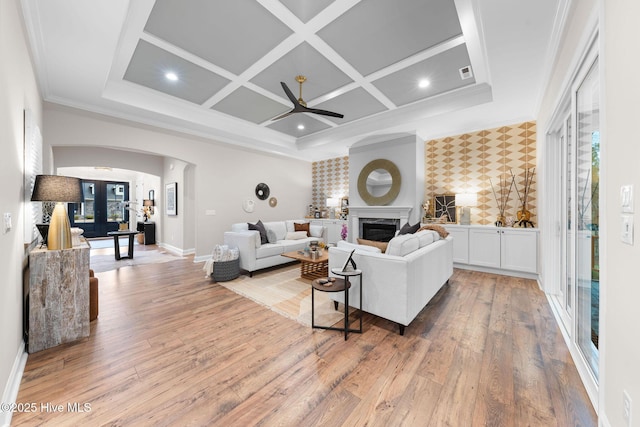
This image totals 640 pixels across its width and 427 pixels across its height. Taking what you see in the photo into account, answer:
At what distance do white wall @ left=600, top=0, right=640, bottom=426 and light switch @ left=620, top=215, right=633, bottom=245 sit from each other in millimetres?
30

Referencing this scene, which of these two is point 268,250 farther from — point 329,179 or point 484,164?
point 484,164

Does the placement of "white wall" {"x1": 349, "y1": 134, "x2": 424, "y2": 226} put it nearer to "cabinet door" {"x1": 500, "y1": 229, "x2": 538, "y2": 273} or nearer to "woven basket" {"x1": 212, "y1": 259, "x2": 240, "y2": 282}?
"cabinet door" {"x1": 500, "y1": 229, "x2": 538, "y2": 273}

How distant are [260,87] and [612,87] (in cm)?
370

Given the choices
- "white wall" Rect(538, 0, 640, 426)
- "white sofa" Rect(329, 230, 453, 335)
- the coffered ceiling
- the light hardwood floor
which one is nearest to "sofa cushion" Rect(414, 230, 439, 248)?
"white sofa" Rect(329, 230, 453, 335)

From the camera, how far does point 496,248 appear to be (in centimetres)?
427

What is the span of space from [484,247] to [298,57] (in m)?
4.30

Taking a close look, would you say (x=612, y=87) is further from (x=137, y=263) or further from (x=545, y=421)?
(x=137, y=263)

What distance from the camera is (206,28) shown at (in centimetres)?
255

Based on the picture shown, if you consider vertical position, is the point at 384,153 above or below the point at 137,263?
above

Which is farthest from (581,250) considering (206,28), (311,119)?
(311,119)

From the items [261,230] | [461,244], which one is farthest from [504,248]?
[261,230]

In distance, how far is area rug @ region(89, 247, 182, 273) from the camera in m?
4.88

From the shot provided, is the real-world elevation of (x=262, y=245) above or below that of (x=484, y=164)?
below

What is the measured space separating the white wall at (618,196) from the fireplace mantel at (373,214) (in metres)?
4.02
